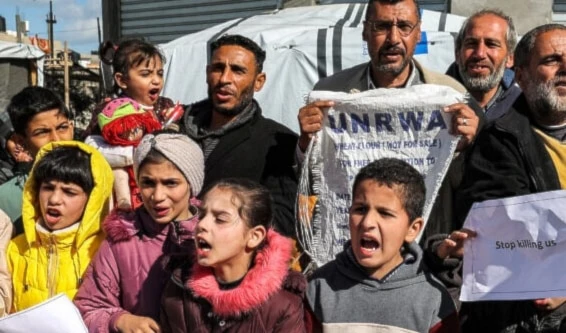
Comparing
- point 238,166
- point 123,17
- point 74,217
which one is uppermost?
point 123,17

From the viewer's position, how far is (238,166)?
335 cm

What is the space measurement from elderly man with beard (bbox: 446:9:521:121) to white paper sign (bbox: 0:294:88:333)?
229 centimetres

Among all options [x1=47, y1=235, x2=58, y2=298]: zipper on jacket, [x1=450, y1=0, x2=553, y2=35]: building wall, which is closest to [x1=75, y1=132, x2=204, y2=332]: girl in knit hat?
[x1=47, y1=235, x2=58, y2=298]: zipper on jacket

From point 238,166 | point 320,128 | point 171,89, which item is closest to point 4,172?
point 238,166

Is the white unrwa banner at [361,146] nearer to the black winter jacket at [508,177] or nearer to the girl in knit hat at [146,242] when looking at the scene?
the black winter jacket at [508,177]

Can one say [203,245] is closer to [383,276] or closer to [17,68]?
[383,276]

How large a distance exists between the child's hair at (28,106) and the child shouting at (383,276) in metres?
1.85

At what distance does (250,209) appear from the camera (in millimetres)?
2781

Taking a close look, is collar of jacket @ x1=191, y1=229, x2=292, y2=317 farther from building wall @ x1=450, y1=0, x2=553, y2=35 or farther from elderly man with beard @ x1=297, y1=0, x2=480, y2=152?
building wall @ x1=450, y1=0, x2=553, y2=35

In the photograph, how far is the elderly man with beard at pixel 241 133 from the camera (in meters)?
3.34

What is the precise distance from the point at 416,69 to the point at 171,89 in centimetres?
487

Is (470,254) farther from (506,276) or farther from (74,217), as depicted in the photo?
(74,217)

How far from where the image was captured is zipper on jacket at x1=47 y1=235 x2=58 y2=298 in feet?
10.5

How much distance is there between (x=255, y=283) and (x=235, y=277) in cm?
11
